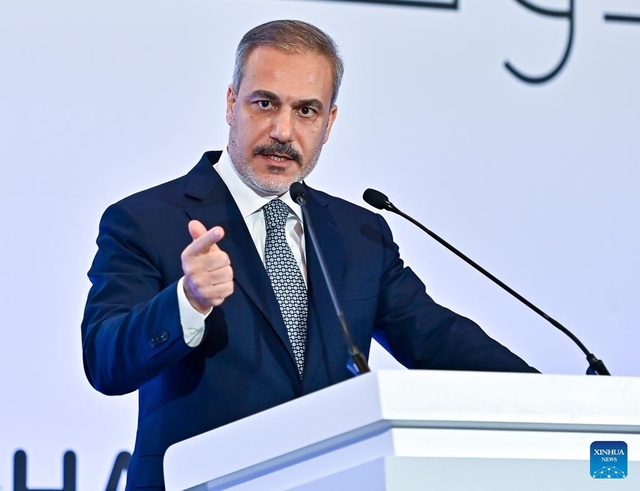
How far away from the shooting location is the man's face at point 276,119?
2.51 m

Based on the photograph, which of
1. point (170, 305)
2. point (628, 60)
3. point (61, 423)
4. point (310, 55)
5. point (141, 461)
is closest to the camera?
point (170, 305)

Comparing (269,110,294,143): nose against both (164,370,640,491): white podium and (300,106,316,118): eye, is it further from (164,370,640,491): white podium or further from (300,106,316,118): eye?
(164,370,640,491): white podium

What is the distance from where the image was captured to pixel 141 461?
7.16 feet

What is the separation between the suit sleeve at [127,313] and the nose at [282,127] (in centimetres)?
37

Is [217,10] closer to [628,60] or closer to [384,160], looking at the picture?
[384,160]

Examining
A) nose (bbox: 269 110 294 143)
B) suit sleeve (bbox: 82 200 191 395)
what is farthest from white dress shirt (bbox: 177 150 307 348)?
suit sleeve (bbox: 82 200 191 395)

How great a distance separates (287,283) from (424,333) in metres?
0.34

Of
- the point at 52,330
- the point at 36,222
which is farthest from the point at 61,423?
the point at 36,222

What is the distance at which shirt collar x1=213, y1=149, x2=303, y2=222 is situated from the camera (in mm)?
2516

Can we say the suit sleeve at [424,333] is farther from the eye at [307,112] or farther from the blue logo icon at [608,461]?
the blue logo icon at [608,461]

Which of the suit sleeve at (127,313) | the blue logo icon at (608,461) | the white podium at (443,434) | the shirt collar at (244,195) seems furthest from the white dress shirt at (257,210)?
the blue logo icon at (608,461)

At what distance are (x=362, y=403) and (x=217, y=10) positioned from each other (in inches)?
76.9

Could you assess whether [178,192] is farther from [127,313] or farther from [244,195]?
[127,313]

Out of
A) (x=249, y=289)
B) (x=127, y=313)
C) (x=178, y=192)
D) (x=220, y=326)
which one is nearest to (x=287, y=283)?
(x=249, y=289)
